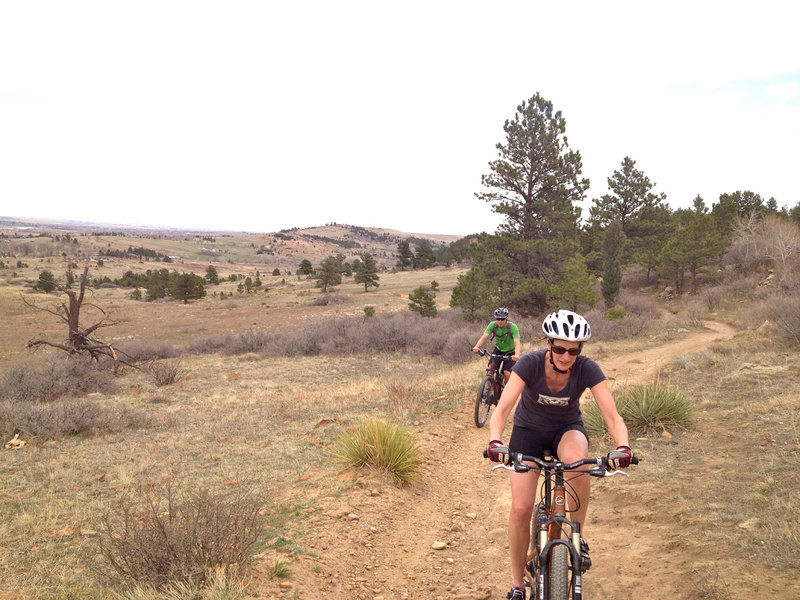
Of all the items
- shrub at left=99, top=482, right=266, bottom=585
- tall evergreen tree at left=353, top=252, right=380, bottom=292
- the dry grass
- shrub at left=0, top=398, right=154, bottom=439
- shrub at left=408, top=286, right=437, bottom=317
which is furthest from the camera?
tall evergreen tree at left=353, top=252, right=380, bottom=292

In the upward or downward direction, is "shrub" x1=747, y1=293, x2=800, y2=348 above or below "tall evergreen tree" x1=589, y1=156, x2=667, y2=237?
below

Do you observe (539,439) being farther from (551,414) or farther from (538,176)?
(538,176)

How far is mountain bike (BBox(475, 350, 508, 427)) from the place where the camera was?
9.35 metres

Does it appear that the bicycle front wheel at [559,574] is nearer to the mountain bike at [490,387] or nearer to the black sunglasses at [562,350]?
the black sunglasses at [562,350]

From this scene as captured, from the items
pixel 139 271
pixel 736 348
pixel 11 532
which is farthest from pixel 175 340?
pixel 139 271

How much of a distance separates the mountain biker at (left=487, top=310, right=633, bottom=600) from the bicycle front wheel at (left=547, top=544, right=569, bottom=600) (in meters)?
0.48

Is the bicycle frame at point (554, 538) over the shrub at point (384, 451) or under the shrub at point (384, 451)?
over

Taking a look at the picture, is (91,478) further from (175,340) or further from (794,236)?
(794,236)

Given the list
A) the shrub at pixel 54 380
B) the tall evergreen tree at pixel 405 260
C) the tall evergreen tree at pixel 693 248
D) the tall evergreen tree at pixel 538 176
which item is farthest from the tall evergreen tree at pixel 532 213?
the tall evergreen tree at pixel 405 260

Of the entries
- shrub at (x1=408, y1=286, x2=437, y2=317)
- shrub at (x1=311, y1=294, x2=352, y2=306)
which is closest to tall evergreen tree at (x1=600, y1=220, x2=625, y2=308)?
shrub at (x1=408, y1=286, x2=437, y2=317)

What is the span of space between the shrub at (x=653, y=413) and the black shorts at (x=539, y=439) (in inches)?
191

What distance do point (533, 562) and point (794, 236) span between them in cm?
3762

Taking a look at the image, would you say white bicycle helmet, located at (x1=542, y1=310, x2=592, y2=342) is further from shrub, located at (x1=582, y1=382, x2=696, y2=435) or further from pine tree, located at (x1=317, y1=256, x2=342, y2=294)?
pine tree, located at (x1=317, y1=256, x2=342, y2=294)

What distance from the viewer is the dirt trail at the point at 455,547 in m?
4.31
